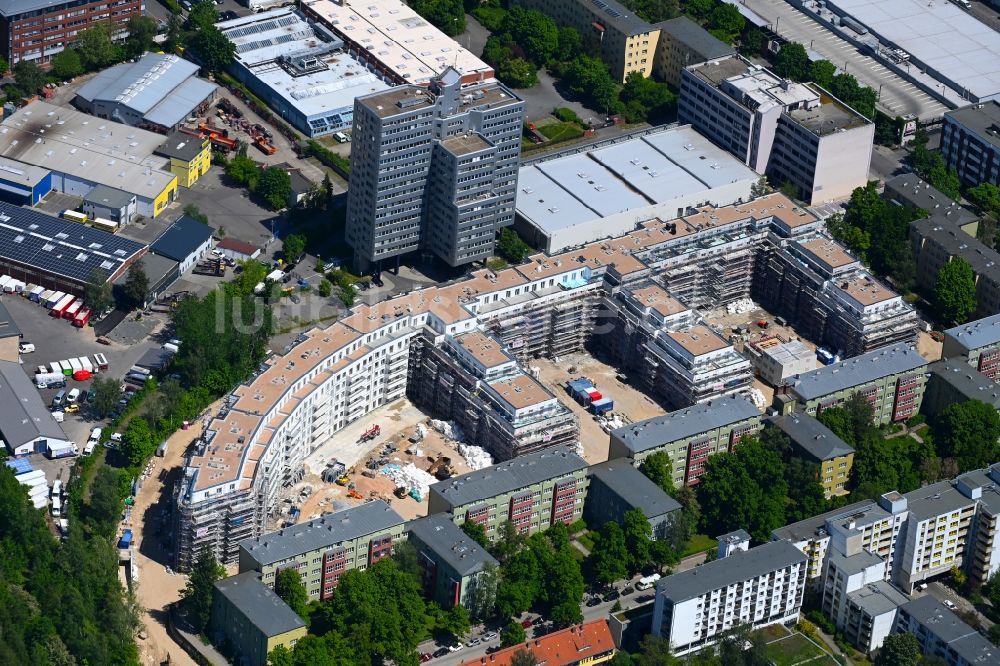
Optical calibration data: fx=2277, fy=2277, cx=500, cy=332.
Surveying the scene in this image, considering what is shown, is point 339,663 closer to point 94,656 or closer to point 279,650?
point 279,650

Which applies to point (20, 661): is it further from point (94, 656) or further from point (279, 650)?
point (279, 650)

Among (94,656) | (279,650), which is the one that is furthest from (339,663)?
(94,656)

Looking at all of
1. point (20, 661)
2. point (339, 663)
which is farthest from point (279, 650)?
point (20, 661)

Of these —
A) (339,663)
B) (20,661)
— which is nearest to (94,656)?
(20,661)

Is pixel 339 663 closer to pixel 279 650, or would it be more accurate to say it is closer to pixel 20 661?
pixel 279 650

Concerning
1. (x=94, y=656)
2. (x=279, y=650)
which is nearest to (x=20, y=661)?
(x=94, y=656)

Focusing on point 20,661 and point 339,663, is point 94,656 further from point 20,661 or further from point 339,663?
point 339,663
